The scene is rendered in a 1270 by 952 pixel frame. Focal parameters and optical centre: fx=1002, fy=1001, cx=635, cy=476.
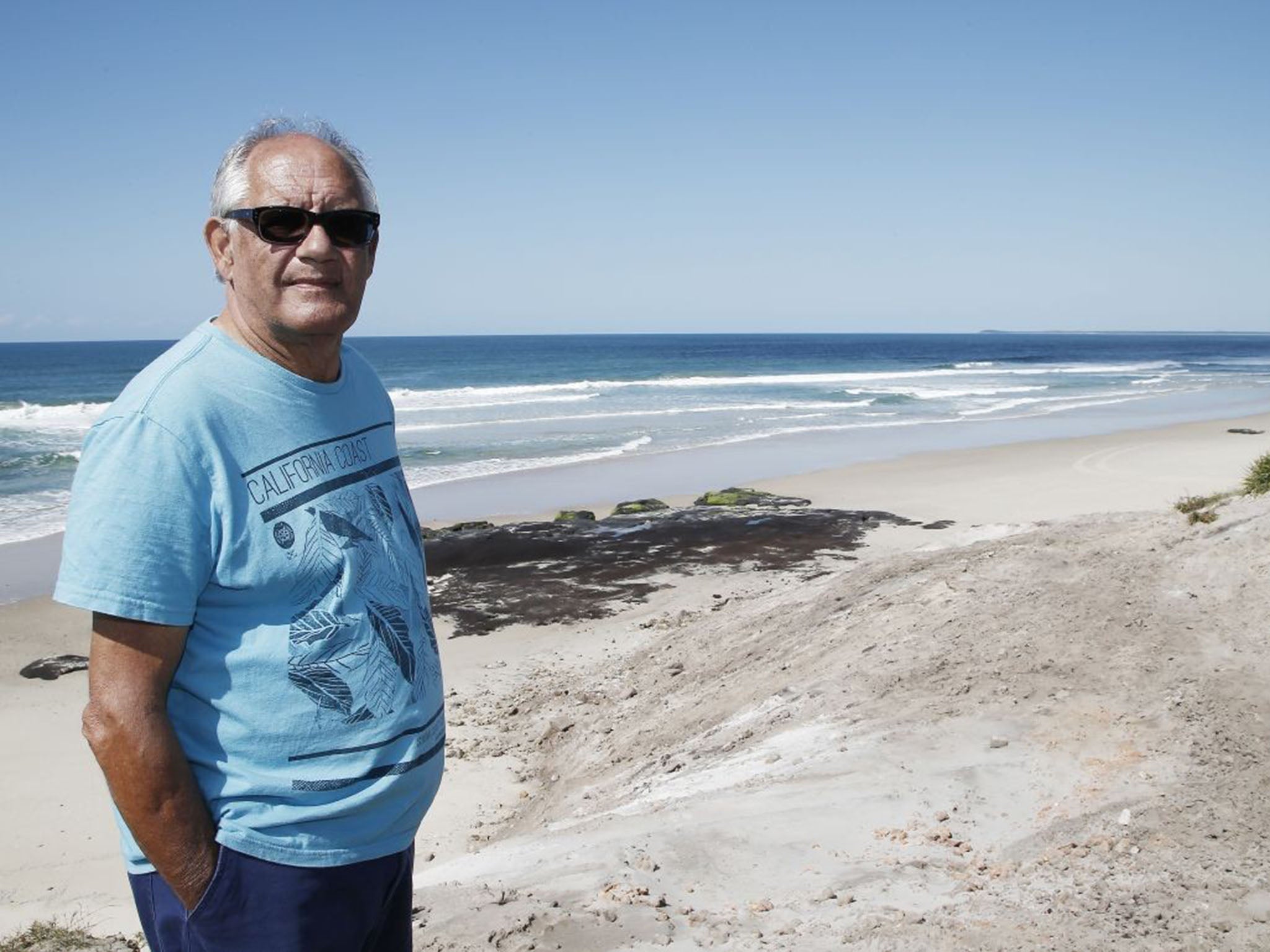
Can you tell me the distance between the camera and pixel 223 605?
1878mm

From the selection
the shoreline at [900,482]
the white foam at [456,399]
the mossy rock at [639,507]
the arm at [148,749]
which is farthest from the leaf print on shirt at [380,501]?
the white foam at [456,399]

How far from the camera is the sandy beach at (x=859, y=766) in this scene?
12.8ft

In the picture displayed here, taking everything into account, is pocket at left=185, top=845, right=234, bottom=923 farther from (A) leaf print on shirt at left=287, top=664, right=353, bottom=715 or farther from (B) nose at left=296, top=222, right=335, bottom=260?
(B) nose at left=296, top=222, right=335, bottom=260

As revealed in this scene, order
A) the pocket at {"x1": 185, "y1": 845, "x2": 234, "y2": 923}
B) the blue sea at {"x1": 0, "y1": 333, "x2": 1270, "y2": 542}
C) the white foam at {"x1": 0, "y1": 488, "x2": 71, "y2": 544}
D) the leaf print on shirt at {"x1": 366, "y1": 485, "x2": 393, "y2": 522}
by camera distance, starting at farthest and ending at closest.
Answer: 1. the blue sea at {"x1": 0, "y1": 333, "x2": 1270, "y2": 542}
2. the white foam at {"x1": 0, "y1": 488, "x2": 71, "y2": 544}
3. the leaf print on shirt at {"x1": 366, "y1": 485, "x2": 393, "y2": 522}
4. the pocket at {"x1": 185, "y1": 845, "x2": 234, "y2": 923}

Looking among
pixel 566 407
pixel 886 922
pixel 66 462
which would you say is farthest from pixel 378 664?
pixel 566 407

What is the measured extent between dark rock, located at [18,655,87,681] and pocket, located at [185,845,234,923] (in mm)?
A: 9833

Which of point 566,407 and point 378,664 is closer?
point 378,664

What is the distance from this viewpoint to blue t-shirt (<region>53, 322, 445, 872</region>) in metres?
1.75

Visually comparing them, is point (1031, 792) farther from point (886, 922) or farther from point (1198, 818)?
point (886, 922)

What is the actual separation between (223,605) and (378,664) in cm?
34

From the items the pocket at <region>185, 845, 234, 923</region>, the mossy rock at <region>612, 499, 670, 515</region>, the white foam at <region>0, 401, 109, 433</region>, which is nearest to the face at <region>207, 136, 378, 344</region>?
the pocket at <region>185, 845, 234, 923</region>

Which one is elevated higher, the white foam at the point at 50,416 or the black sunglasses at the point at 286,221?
the black sunglasses at the point at 286,221

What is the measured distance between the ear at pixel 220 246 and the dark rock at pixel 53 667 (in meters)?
9.80

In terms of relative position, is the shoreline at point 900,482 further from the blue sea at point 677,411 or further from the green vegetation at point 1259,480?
the green vegetation at point 1259,480
